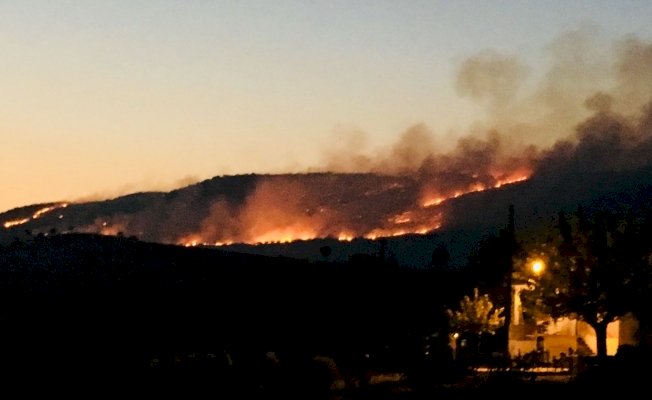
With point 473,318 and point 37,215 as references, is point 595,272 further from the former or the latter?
point 37,215

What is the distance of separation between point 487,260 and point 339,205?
353 ft

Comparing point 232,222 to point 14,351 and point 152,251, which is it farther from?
point 14,351

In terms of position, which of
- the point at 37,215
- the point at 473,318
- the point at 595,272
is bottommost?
the point at 473,318

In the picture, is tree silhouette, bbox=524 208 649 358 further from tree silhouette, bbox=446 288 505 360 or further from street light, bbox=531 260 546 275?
tree silhouette, bbox=446 288 505 360

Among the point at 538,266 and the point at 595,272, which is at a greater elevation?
the point at 538,266

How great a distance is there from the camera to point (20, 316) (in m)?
44.2

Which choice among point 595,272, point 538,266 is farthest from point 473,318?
point 595,272

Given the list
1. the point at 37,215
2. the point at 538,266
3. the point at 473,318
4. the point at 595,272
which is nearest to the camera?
the point at 595,272

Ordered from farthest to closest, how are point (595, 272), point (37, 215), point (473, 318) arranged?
point (37, 215) → point (473, 318) → point (595, 272)

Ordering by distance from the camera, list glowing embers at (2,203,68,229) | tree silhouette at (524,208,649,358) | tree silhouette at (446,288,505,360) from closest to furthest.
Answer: tree silhouette at (524,208,649,358), tree silhouette at (446,288,505,360), glowing embers at (2,203,68,229)

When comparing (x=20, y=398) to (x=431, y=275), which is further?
(x=431, y=275)

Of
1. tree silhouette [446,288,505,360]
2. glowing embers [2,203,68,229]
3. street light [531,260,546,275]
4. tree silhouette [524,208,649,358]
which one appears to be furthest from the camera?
glowing embers [2,203,68,229]

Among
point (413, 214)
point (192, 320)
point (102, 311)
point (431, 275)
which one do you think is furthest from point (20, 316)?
point (413, 214)

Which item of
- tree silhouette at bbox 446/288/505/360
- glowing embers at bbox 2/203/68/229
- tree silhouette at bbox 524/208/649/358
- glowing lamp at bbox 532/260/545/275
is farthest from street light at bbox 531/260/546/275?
glowing embers at bbox 2/203/68/229
